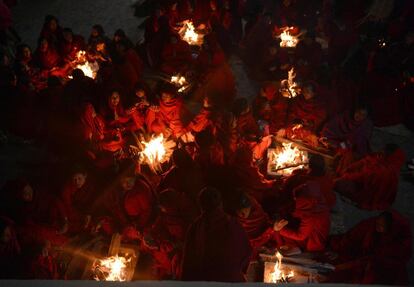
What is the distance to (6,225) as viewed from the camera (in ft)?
13.1

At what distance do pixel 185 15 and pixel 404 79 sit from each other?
466cm

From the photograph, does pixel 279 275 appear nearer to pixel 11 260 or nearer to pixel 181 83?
pixel 11 260

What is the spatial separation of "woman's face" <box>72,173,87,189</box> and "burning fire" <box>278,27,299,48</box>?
470cm

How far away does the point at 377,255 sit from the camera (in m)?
4.14

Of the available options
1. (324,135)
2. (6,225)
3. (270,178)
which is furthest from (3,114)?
(324,135)

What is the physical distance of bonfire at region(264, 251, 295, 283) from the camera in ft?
12.1

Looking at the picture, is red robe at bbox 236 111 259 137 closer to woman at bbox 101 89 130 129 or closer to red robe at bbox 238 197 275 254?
red robe at bbox 238 197 275 254

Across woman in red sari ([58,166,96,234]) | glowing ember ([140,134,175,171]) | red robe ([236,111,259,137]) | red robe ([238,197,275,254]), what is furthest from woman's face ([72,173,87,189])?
red robe ([236,111,259,137])

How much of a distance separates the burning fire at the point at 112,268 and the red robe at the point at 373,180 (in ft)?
10.6

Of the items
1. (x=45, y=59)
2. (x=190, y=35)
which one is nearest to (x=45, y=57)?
(x=45, y=59)

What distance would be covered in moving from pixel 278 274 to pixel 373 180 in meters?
2.18

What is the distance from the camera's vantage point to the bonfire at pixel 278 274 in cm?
370

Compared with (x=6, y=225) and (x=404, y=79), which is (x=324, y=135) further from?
(x=6, y=225)

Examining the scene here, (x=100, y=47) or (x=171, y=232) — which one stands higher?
(x=100, y=47)
